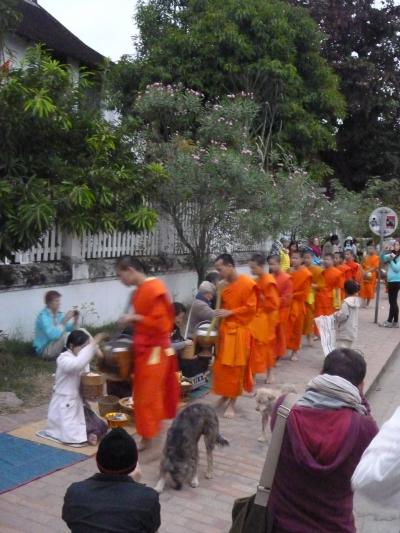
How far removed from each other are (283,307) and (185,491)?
4505 mm

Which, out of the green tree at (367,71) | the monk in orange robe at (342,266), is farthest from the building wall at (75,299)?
the green tree at (367,71)

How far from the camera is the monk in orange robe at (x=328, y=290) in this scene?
35.9 feet

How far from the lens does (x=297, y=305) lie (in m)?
9.88

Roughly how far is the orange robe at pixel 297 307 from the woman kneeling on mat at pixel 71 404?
15.5 ft

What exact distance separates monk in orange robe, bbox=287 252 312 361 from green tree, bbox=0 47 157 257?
8.01 ft

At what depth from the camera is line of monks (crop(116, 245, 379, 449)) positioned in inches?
210

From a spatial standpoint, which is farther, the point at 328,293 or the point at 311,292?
the point at 328,293

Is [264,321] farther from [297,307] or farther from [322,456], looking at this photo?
[322,456]

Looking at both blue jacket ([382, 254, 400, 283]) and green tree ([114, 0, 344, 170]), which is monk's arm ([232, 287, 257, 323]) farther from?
green tree ([114, 0, 344, 170])

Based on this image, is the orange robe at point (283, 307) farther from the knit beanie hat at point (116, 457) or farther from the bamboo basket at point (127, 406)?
the knit beanie hat at point (116, 457)

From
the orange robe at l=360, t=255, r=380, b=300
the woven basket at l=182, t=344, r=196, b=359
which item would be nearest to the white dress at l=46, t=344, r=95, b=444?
the woven basket at l=182, t=344, r=196, b=359

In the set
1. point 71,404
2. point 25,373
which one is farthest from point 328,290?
point 71,404

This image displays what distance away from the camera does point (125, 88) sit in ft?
55.4

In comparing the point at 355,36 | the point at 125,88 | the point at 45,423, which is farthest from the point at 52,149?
the point at 355,36
